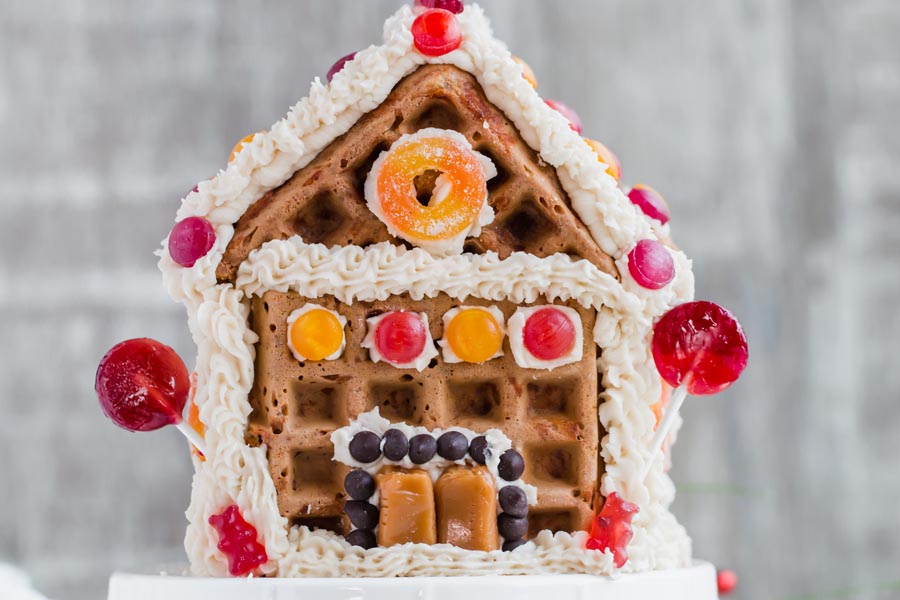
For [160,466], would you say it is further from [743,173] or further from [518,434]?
[743,173]

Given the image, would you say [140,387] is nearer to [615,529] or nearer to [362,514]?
[362,514]

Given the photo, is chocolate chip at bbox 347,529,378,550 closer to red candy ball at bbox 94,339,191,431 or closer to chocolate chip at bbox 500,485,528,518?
chocolate chip at bbox 500,485,528,518

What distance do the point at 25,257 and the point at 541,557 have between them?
1.98m

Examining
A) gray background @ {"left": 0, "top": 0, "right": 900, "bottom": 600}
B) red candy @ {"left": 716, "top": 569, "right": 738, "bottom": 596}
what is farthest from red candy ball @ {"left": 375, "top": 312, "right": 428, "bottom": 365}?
red candy @ {"left": 716, "top": 569, "right": 738, "bottom": 596}

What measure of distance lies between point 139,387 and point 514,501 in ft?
2.05

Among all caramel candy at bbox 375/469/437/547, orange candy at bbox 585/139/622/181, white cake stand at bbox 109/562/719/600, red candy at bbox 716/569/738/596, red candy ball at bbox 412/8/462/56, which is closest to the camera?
white cake stand at bbox 109/562/719/600

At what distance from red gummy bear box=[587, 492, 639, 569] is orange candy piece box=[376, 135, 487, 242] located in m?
0.51

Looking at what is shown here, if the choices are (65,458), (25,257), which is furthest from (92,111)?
(65,458)

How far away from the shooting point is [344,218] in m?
1.77

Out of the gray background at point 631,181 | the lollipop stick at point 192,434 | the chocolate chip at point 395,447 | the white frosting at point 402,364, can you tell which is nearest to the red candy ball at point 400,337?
the white frosting at point 402,364

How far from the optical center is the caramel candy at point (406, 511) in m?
1.64

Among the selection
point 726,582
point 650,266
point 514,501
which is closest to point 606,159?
point 650,266

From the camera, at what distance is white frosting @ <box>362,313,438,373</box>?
171cm

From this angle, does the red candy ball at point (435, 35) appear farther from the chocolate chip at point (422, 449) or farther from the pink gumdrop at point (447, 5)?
the chocolate chip at point (422, 449)
